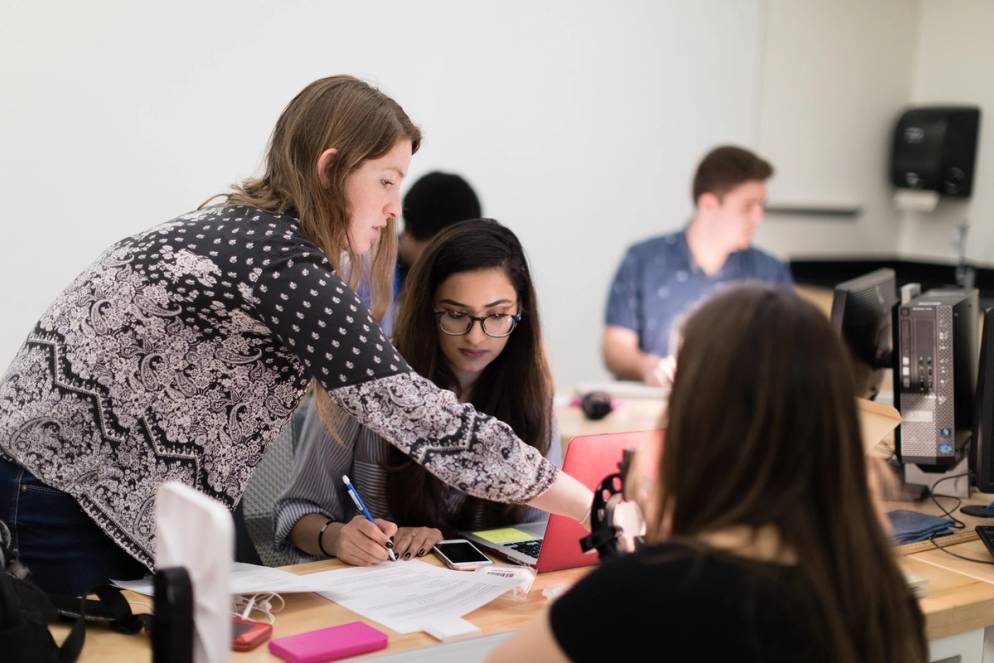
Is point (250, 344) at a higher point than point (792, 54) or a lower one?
lower

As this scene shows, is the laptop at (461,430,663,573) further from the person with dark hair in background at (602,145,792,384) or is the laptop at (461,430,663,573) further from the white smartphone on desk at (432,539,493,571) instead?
the person with dark hair in background at (602,145,792,384)

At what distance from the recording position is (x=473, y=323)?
203 centimetres

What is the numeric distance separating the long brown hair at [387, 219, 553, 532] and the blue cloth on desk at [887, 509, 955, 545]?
0.69 m

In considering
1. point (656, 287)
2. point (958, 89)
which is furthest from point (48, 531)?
point (958, 89)

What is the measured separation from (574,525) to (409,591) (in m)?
0.31

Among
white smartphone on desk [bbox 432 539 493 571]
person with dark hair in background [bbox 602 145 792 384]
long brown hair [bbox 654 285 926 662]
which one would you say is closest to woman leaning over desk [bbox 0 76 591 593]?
white smartphone on desk [bbox 432 539 493 571]

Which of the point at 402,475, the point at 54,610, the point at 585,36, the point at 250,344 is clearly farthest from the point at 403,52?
the point at 54,610

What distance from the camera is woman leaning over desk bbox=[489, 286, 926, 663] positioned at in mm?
998

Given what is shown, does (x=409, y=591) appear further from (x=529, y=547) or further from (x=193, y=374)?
(x=193, y=374)

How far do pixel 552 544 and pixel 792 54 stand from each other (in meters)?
3.93

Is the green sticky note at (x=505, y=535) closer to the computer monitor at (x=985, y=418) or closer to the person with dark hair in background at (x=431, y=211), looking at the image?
the computer monitor at (x=985, y=418)

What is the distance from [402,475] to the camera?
2.02 m

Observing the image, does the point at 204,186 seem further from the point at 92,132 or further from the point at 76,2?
the point at 76,2

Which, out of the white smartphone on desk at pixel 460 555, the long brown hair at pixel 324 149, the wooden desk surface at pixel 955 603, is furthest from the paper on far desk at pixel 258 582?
the wooden desk surface at pixel 955 603
